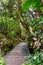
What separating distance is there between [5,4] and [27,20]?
3.35ft

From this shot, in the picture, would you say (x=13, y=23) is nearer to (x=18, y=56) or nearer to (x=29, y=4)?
(x=18, y=56)

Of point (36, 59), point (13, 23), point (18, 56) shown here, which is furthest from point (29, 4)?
point (13, 23)

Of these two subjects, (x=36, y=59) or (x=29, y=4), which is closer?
(x=29, y=4)

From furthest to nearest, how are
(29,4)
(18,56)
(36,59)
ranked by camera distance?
(18,56), (36,59), (29,4)

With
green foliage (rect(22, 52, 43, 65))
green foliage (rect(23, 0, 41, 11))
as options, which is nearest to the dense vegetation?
green foliage (rect(22, 52, 43, 65))

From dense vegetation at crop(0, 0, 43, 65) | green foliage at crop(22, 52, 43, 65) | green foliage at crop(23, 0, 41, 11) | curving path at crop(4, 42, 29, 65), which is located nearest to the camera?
green foliage at crop(23, 0, 41, 11)

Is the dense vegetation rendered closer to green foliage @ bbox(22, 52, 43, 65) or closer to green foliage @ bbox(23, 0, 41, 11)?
green foliage @ bbox(22, 52, 43, 65)

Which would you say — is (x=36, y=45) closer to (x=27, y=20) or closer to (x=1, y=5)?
(x=27, y=20)

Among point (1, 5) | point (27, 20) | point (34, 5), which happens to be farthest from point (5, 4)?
point (34, 5)

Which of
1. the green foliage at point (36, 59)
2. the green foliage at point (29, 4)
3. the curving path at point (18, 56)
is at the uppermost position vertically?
the green foliage at point (29, 4)

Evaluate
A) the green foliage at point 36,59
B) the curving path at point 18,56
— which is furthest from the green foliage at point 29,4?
the curving path at point 18,56

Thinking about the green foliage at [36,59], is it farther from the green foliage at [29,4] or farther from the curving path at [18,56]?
the green foliage at [29,4]

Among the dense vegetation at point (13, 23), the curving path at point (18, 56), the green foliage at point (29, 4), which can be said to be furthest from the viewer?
the dense vegetation at point (13, 23)

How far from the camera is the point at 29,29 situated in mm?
7500
